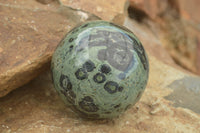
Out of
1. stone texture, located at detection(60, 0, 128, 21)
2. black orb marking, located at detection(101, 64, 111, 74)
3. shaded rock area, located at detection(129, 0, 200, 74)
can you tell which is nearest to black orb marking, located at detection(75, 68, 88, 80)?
black orb marking, located at detection(101, 64, 111, 74)

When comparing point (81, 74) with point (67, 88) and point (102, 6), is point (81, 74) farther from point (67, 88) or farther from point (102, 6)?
point (102, 6)

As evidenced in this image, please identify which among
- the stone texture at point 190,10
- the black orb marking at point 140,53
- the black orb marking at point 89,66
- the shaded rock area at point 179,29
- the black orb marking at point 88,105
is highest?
the black orb marking at point 140,53

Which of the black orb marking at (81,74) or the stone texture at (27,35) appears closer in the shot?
the black orb marking at (81,74)

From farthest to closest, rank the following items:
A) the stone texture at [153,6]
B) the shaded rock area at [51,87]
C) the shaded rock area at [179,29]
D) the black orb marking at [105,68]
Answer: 1. the shaded rock area at [179,29]
2. the stone texture at [153,6]
3. the shaded rock area at [51,87]
4. the black orb marking at [105,68]

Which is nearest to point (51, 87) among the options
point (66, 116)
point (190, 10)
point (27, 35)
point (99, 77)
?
point (66, 116)

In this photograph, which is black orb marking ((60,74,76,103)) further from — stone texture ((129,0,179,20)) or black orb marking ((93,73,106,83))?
stone texture ((129,0,179,20))

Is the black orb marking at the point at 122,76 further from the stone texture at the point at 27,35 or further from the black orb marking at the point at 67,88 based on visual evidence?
the stone texture at the point at 27,35

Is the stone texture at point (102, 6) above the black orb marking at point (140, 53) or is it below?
below

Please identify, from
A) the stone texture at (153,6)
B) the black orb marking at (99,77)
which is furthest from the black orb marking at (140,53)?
the stone texture at (153,6)
